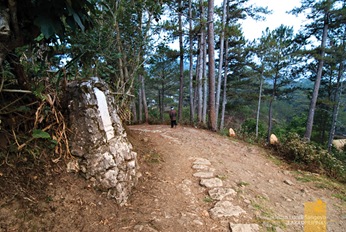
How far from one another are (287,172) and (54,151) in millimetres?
4085

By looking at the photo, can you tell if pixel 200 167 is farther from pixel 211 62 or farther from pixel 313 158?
pixel 211 62

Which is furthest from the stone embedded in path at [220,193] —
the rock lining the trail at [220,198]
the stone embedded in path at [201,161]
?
the stone embedded in path at [201,161]

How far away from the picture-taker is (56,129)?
1.72m

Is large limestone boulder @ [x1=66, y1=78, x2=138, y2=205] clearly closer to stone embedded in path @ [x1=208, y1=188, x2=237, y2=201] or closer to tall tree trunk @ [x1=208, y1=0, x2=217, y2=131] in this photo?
stone embedded in path @ [x1=208, y1=188, x2=237, y2=201]

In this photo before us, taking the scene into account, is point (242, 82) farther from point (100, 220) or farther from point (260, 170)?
point (100, 220)

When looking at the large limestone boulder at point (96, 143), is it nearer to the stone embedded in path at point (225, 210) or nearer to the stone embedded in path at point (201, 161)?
the stone embedded in path at point (225, 210)

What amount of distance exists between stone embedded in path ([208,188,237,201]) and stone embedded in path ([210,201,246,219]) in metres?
0.11

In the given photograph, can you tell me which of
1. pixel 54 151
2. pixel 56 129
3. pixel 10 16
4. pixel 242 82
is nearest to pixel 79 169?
pixel 54 151

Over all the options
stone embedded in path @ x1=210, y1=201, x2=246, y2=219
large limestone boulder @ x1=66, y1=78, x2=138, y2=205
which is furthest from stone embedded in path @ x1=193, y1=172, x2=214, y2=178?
large limestone boulder @ x1=66, y1=78, x2=138, y2=205

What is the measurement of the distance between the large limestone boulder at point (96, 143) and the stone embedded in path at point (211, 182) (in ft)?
3.62

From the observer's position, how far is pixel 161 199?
1.96 metres

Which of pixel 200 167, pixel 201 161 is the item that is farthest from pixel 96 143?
pixel 201 161

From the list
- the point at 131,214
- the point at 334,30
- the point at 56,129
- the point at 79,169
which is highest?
the point at 334,30

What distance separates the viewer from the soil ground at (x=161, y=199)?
1292mm
